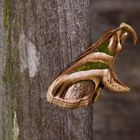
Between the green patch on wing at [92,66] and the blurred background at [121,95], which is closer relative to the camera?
the green patch on wing at [92,66]

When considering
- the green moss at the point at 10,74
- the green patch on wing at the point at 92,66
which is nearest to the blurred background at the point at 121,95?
the green moss at the point at 10,74

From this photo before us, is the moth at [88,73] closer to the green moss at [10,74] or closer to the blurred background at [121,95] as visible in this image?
the green moss at [10,74]

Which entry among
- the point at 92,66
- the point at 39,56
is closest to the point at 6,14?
the point at 39,56

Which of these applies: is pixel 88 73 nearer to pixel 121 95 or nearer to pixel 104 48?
pixel 104 48

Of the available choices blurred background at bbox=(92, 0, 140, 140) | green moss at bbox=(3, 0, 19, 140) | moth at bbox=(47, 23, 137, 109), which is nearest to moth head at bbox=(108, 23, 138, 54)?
moth at bbox=(47, 23, 137, 109)

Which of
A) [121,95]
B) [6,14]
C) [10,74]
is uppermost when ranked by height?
[6,14]

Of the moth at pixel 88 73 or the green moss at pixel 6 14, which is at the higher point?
the green moss at pixel 6 14

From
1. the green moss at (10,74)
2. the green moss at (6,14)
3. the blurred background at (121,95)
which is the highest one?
the green moss at (6,14)
